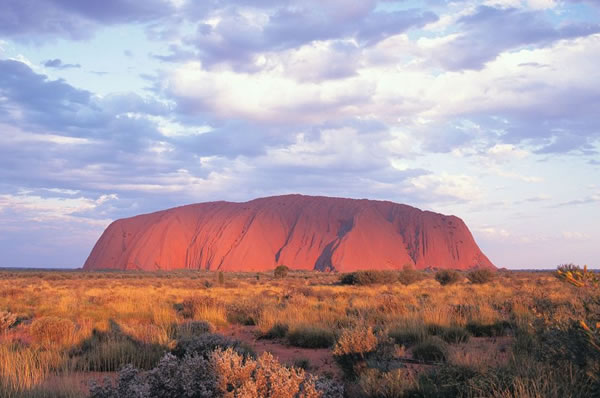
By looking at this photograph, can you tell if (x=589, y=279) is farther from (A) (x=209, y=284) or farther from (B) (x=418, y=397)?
(A) (x=209, y=284)

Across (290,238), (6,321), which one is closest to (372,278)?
(6,321)

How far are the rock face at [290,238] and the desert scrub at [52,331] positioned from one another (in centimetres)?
6775

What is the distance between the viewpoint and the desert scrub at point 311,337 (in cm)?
1016

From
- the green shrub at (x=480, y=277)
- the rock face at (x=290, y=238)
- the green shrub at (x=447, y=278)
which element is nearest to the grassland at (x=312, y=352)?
the green shrub at (x=447, y=278)

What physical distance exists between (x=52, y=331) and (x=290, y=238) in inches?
3093

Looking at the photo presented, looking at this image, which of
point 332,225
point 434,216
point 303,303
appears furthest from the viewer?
point 434,216

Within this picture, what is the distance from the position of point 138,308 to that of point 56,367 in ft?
28.1

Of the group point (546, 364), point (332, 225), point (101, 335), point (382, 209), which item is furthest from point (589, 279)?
point (382, 209)

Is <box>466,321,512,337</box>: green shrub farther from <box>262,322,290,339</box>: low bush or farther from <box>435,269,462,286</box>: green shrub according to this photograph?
<box>435,269,462,286</box>: green shrub

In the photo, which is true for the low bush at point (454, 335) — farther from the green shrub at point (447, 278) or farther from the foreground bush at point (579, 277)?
the green shrub at point (447, 278)

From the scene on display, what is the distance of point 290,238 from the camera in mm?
88625

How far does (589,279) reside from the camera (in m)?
3.88

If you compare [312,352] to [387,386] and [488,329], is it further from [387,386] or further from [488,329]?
[488,329]

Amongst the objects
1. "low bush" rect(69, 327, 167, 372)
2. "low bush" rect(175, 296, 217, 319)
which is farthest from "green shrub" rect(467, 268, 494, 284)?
"low bush" rect(69, 327, 167, 372)
